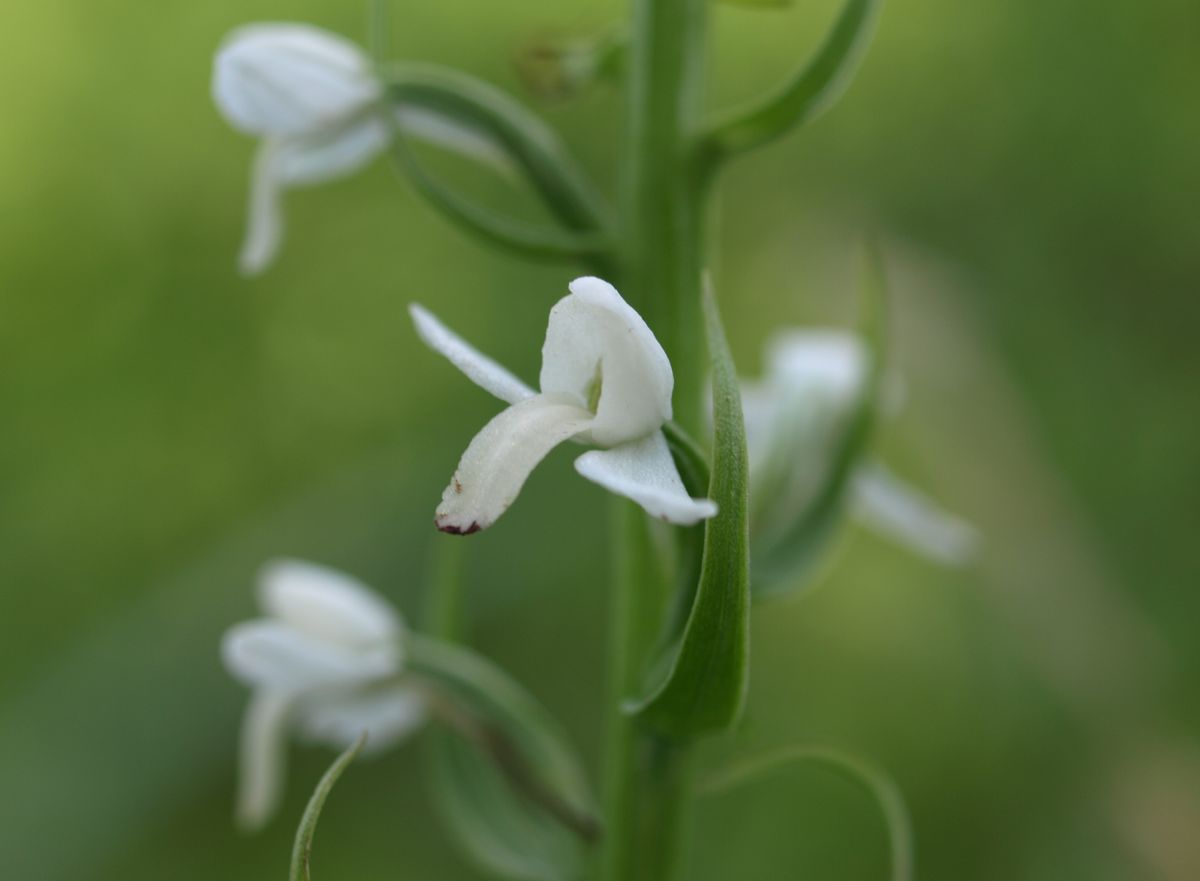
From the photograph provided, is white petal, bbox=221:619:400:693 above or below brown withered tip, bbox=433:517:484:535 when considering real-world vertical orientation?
below

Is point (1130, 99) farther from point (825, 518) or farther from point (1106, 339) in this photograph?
point (825, 518)

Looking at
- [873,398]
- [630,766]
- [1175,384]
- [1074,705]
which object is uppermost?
[873,398]

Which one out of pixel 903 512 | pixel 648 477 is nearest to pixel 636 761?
pixel 648 477

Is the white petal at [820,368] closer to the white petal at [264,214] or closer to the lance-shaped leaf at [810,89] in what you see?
the lance-shaped leaf at [810,89]

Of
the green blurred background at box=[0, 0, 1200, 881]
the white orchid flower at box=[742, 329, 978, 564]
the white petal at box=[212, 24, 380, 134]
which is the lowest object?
the green blurred background at box=[0, 0, 1200, 881]

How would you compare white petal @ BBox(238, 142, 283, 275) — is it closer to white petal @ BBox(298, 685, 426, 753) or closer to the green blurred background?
white petal @ BBox(298, 685, 426, 753)

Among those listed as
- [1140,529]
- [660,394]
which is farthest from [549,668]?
[660,394]

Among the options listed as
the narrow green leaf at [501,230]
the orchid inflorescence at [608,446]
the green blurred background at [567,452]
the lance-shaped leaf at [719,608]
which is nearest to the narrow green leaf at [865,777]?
the orchid inflorescence at [608,446]

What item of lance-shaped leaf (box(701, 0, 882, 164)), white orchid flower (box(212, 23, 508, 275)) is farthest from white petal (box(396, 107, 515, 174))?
lance-shaped leaf (box(701, 0, 882, 164))
